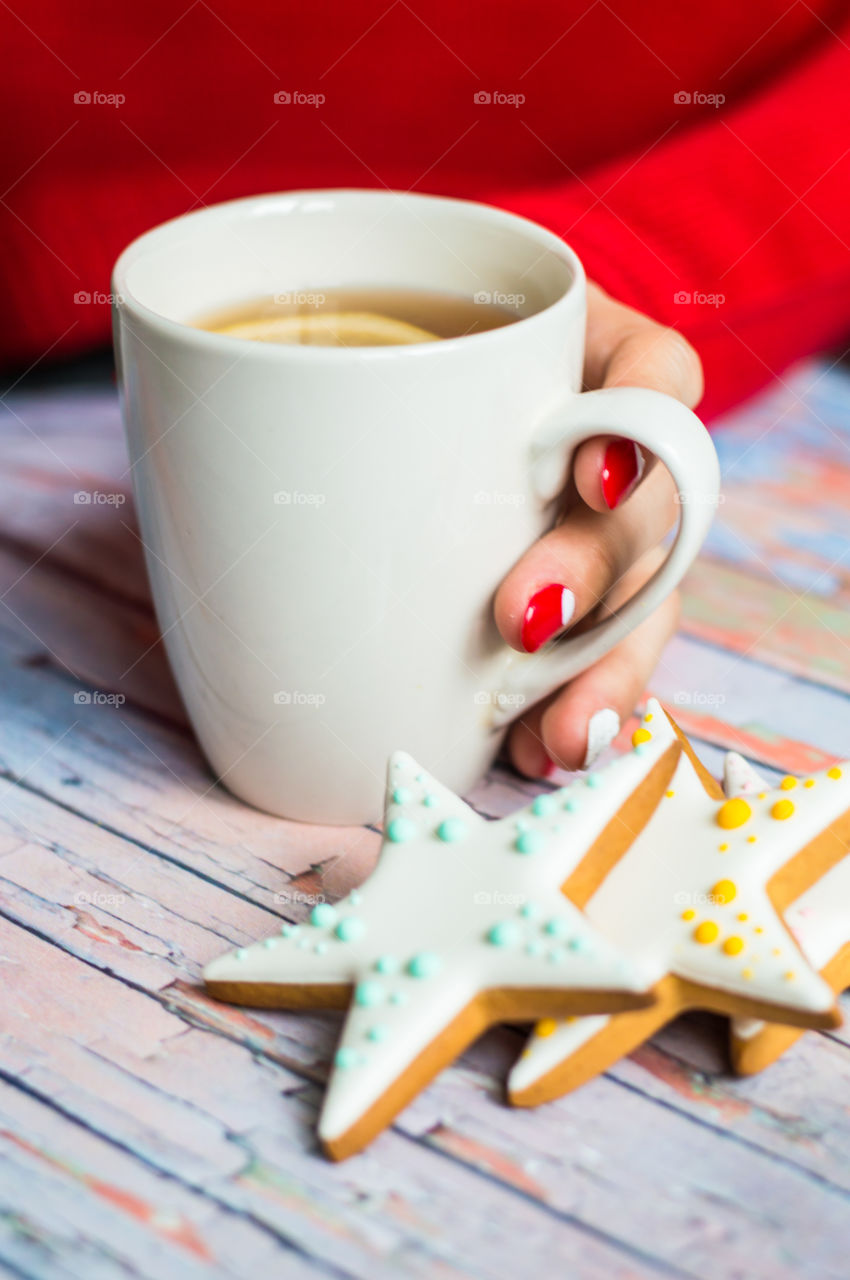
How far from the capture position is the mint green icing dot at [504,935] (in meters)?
0.46

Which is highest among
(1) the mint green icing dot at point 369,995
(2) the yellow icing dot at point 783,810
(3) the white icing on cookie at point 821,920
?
(2) the yellow icing dot at point 783,810

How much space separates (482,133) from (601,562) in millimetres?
647

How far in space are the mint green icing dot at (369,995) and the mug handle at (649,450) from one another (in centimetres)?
23

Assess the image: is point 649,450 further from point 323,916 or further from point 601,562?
point 323,916

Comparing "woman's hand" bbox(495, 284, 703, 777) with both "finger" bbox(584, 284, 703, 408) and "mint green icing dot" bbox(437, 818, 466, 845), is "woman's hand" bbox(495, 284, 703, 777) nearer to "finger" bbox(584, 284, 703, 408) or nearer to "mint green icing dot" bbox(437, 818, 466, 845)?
"finger" bbox(584, 284, 703, 408)

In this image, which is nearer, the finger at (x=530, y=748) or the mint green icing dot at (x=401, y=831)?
the mint green icing dot at (x=401, y=831)

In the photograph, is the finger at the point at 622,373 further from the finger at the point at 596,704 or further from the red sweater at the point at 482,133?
the red sweater at the point at 482,133

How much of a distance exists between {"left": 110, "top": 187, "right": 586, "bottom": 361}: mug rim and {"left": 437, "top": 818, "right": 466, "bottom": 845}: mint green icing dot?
0.20 meters

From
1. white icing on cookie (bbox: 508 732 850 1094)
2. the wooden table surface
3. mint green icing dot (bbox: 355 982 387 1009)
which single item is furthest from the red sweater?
mint green icing dot (bbox: 355 982 387 1009)

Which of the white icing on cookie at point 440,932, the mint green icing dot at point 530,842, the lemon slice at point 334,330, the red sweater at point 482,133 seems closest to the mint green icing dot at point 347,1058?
the white icing on cookie at point 440,932

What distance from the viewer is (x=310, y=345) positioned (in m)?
0.62

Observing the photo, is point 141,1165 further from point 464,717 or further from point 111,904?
point 464,717

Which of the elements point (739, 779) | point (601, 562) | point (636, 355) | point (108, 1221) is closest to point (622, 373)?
point (636, 355)

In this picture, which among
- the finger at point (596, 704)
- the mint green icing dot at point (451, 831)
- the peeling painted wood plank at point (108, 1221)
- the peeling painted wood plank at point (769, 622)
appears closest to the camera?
the peeling painted wood plank at point (108, 1221)
